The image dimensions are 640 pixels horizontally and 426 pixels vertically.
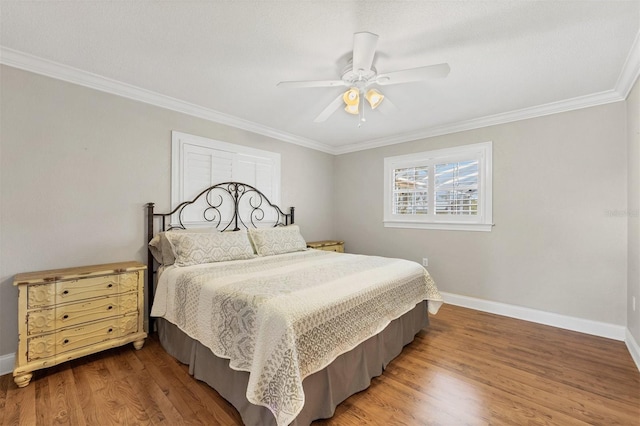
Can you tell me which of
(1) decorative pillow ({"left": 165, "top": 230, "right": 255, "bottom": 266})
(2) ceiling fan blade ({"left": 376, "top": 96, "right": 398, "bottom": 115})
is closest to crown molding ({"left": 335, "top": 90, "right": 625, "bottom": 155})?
(2) ceiling fan blade ({"left": 376, "top": 96, "right": 398, "bottom": 115})

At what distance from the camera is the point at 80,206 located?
247 centimetres

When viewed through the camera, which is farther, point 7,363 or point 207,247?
point 207,247

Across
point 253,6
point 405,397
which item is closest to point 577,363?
point 405,397

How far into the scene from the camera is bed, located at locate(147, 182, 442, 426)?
1.47 metres

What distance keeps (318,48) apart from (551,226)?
3.13 meters

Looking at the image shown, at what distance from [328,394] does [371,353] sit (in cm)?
52

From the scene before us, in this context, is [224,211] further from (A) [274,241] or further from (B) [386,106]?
(B) [386,106]

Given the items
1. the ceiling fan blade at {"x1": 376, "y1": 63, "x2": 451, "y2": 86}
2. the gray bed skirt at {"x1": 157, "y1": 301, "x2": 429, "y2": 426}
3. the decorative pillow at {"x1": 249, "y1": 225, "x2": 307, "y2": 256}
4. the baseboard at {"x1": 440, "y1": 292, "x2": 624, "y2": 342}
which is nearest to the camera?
the gray bed skirt at {"x1": 157, "y1": 301, "x2": 429, "y2": 426}

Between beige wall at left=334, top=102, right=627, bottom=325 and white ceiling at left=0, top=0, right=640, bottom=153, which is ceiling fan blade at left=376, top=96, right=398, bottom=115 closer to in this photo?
white ceiling at left=0, top=0, right=640, bottom=153

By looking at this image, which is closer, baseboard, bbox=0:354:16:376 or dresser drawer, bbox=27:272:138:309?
dresser drawer, bbox=27:272:138:309

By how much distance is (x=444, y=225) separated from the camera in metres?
3.84

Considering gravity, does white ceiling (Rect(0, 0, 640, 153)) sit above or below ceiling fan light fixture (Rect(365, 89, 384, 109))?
above

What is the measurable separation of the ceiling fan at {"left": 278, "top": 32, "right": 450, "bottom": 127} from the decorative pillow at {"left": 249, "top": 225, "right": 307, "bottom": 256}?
1.61 m

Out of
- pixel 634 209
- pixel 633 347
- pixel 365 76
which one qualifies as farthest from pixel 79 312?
pixel 634 209
